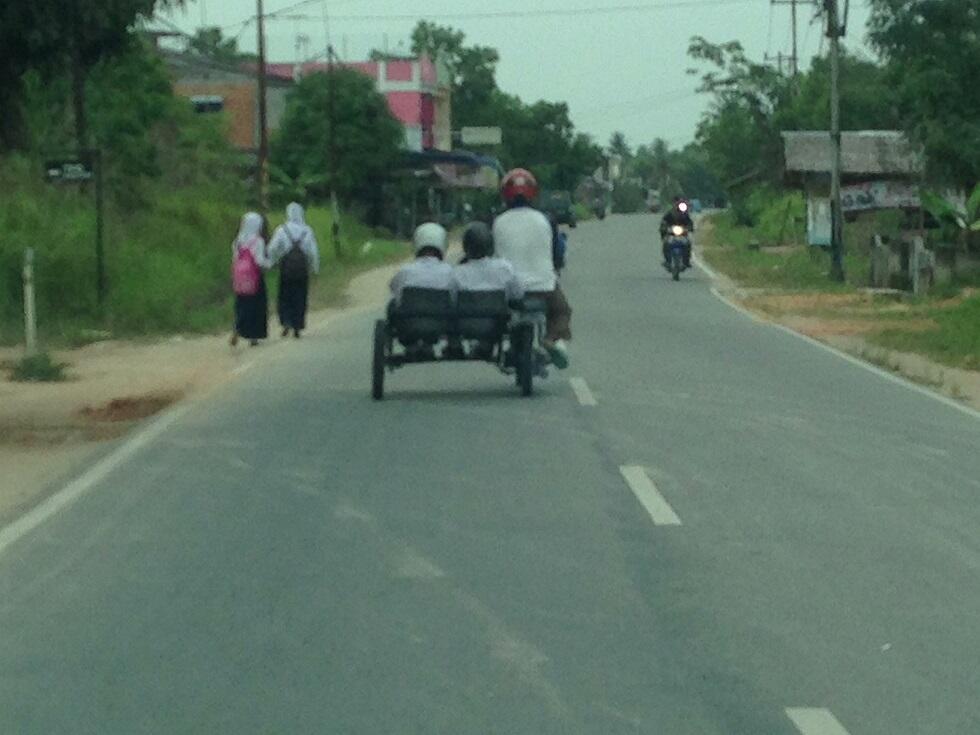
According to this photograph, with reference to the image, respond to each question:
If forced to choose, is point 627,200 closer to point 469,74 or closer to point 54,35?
point 469,74

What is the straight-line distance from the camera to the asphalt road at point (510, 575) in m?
7.12

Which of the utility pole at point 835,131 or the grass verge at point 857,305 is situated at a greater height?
the utility pole at point 835,131

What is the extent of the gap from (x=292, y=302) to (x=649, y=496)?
49.9ft

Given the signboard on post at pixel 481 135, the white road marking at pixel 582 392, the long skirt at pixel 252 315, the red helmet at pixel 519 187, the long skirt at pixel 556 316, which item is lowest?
the white road marking at pixel 582 392

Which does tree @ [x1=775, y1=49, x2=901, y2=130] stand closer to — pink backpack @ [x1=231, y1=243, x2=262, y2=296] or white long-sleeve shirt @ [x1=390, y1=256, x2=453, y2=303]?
pink backpack @ [x1=231, y1=243, x2=262, y2=296]

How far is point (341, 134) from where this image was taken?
70.8 metres

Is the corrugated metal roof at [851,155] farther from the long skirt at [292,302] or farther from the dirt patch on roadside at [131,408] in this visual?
the dirt patch on roadside at [131,408]

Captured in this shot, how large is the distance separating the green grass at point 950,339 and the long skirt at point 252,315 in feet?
26.4

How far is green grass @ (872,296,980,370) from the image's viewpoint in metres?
24.3

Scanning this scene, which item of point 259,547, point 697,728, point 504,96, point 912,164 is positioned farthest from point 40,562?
point 504,96

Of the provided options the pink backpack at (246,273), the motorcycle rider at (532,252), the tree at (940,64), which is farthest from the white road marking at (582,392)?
the tree at (940,64)

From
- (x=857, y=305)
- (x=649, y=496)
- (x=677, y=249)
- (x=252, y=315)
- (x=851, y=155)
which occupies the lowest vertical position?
(x=857, y=305)

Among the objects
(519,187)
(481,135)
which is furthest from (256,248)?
(481,135)

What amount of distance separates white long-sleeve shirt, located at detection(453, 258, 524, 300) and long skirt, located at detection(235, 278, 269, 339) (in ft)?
25.1
